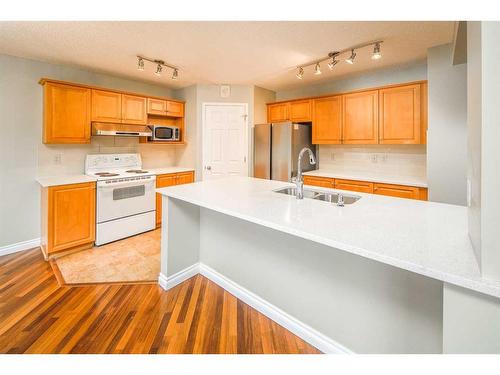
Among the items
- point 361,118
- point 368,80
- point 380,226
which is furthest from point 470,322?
point 368,80

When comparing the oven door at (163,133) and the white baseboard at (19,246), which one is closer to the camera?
the white baseboard at (19,246)

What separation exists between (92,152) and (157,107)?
47.0 inches

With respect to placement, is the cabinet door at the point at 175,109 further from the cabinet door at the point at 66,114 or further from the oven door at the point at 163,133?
the cabinet door at the point at 66,114

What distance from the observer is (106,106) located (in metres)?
3.65

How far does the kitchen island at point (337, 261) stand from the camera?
109 cm

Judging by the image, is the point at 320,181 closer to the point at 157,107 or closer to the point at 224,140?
the point at 224,140

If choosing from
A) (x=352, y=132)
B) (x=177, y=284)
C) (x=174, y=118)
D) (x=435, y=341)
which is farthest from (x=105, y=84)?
(x=435, y=341)

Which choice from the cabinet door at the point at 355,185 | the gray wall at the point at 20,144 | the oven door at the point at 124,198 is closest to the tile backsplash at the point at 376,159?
the cabinet door at the point at 355,185

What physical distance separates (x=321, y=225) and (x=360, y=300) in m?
0.52

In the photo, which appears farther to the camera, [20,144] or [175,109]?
[175,109]

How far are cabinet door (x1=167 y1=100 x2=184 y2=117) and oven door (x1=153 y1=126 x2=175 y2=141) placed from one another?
0.89ft

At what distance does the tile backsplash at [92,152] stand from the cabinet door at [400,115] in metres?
3.53

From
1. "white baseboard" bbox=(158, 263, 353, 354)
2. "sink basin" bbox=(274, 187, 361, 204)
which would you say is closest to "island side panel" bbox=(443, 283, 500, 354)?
"white baseboard" bbox=(158, 263, 353, 354)

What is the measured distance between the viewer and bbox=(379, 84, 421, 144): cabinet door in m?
3.24
